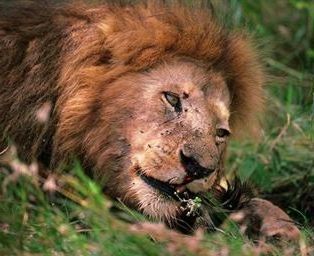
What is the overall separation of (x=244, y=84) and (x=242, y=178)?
2.82ft

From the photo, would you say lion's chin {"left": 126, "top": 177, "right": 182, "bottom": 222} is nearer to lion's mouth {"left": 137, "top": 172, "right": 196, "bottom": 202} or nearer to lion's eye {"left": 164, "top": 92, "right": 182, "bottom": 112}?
lion's mouth {"left": 137, "top": 172, "right": 196, "bottom": 202}

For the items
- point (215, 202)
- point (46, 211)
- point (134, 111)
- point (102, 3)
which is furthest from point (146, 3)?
point (46, 211)

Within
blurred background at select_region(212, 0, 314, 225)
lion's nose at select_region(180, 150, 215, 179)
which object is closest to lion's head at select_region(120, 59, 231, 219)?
lion's nose at select_region(180, 150, 215, 179)

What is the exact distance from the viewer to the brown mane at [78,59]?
153 inches

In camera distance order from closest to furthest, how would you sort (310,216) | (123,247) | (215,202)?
(123,247), (215,202), (310,216)

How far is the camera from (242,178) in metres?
5.07

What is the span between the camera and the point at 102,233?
10.3 ft

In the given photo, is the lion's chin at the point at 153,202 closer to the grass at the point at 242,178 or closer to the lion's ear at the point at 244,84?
the grass at the point at 242,178

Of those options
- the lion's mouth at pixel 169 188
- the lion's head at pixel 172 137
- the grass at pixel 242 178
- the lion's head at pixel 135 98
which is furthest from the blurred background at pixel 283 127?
the lion's mouth at pixel 169 188

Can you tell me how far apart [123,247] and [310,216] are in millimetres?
1938

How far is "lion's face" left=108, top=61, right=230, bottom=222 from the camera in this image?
370 cm

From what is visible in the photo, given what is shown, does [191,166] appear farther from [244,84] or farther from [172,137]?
[244,84]

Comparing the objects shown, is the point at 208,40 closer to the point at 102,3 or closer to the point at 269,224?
the point at 102,3

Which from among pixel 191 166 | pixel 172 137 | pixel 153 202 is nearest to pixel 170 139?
pixel 172 137
